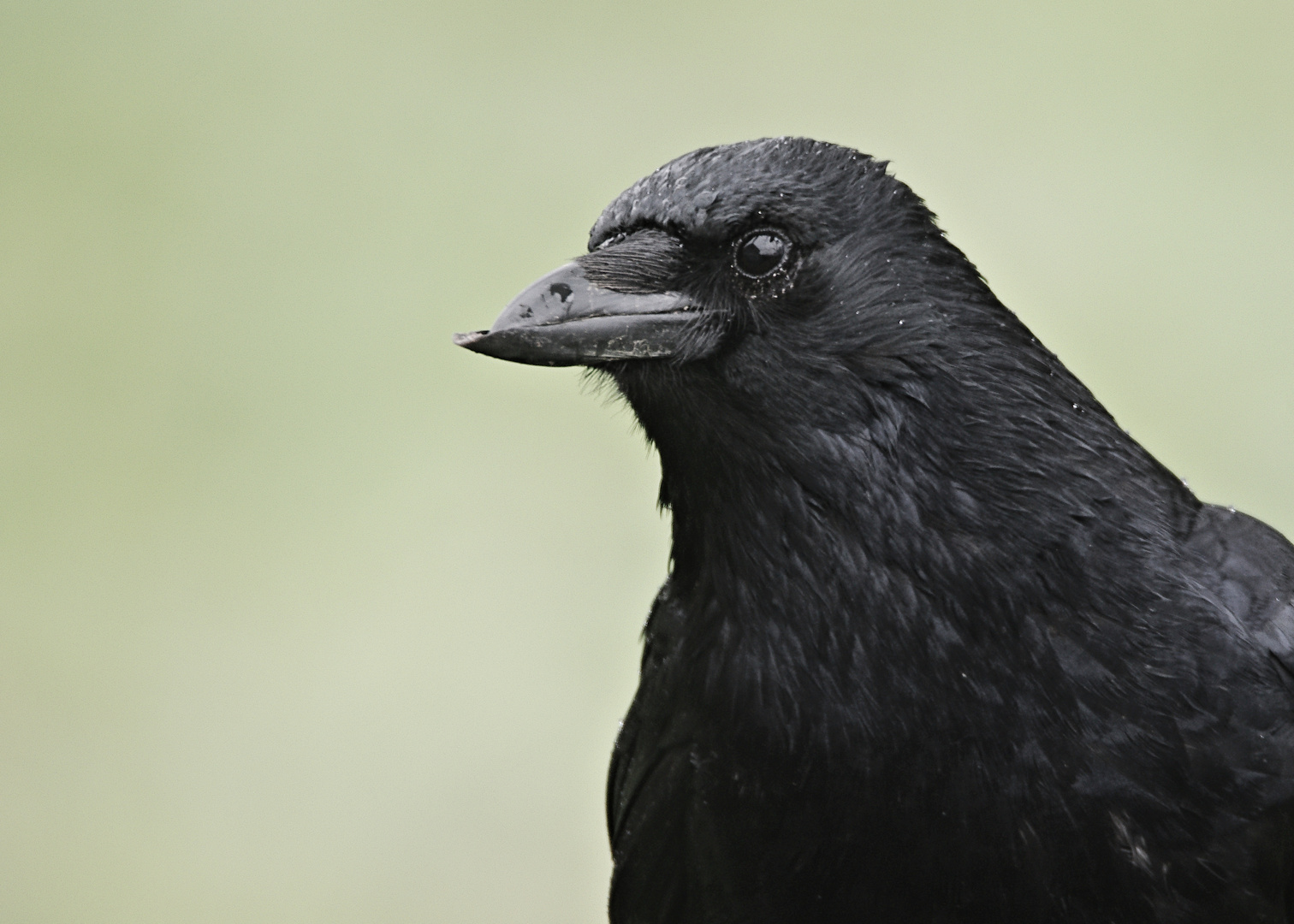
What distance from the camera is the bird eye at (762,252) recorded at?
9.33 feet

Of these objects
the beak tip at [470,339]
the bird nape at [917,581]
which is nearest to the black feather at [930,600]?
the bird nape at [917,581]

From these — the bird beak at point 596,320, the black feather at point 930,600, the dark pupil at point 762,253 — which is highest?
the dark pupil at point 762,253

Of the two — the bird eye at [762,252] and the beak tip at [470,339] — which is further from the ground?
the bird eye at [762,252]

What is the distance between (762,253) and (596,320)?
329 millimetres

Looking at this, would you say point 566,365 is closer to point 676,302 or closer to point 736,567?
point 676,302

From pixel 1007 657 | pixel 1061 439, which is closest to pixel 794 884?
pixel 1007 657

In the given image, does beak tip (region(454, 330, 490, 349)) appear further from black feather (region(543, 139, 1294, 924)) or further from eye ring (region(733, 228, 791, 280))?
eye ring (region(733, 228, 791, 280))

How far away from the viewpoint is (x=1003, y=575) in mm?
2779

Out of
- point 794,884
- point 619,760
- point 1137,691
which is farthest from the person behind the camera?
point 619,760

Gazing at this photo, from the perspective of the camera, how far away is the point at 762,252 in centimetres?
284

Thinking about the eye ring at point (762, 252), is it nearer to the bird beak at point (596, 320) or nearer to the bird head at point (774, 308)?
the bird head at point (774, 308)

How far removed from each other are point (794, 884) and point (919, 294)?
1.14 metres

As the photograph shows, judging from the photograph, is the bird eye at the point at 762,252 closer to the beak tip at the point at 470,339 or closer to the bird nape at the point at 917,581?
the bird nape at the point at 917,581

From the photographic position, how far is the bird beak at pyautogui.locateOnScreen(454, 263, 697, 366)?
284 cm
